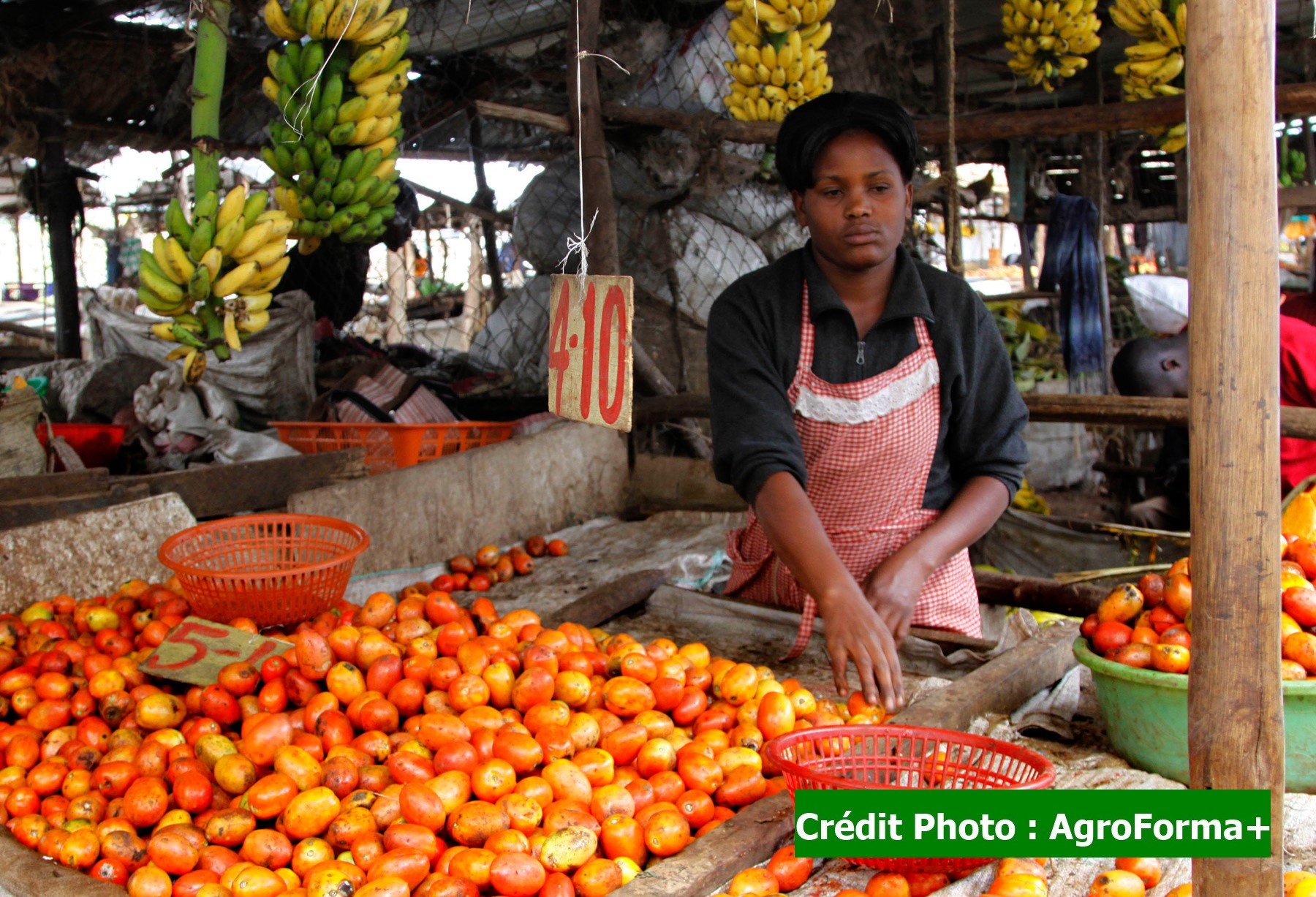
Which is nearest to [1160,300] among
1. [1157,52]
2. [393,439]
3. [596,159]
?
[1157,52]

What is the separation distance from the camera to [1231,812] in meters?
1.11

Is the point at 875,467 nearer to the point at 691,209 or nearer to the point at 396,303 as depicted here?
the point at 691,209

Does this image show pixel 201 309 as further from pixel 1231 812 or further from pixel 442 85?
pixel 442 85

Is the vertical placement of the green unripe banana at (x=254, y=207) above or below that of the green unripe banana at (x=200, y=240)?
above

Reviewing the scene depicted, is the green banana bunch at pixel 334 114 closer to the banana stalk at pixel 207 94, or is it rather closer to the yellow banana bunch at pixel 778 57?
the banana stalk at pixel 207 94

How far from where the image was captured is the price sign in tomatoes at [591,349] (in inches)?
76.2

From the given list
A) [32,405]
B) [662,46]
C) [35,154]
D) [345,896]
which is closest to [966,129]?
[662,46]

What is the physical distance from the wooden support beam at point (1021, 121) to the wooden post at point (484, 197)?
102 inches

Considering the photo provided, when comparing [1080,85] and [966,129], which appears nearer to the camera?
[966,129]

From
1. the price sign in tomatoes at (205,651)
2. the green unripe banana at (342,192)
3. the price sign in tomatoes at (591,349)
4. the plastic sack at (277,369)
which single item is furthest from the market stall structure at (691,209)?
the price sign in tomatoes at (205,651)

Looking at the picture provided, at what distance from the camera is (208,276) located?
2.38 meters

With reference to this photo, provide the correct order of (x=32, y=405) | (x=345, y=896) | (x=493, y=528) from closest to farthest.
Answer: (x=345, y=896) < (x=32, y=405) < (x=493, y=528)

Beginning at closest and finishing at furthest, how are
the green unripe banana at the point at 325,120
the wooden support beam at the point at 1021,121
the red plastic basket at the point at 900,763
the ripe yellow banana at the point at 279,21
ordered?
the red plastic basket at the point at 900,763, the ripe yellow banana at the point at 279,21, the green unripe banana at the point at 325,120, the wooden support beam at the point at 1021,121

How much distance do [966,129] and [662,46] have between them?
2.55m
